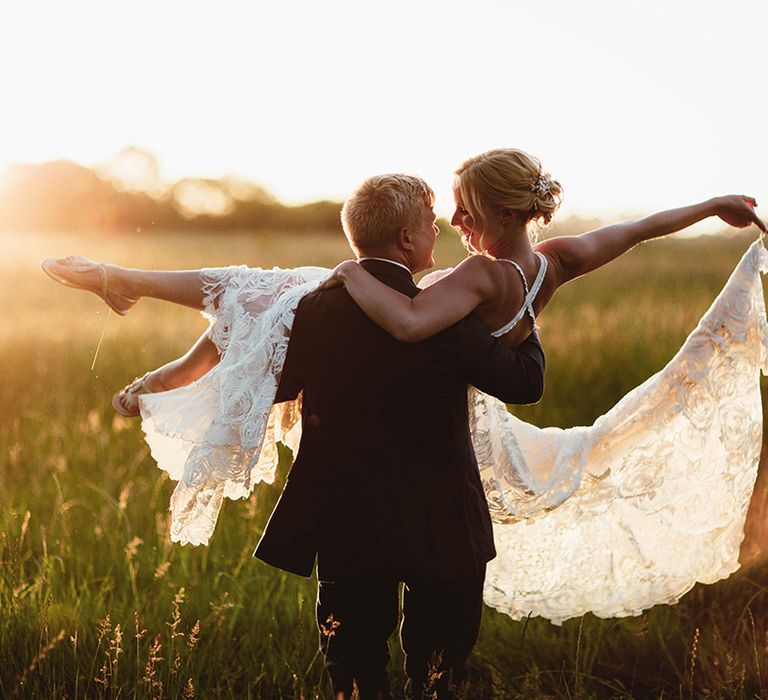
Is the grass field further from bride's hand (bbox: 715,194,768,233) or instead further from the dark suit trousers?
bride's hand (bbox: 715,194,768,233)

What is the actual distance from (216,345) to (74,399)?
481 centimetres

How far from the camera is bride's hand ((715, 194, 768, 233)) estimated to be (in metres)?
3.21

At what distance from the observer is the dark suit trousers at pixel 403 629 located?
2.80 m

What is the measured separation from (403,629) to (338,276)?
120 centimetres

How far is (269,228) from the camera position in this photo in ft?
141

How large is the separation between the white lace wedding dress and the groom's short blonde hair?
0.81 m

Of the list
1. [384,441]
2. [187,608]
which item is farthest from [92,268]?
[187,608]

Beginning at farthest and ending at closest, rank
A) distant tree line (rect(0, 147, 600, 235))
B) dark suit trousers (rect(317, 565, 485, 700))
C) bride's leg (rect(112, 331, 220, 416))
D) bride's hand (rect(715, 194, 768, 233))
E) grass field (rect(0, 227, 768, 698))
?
1. distant tree line (rect(0, 147, 600, 235))
2. grass field (rect(0, 227, 768, 698))
3. bride's hand (rect(715, 194, 768, 233))
4. bride's leg (rect(112, 331, 220, 416))
5. dark suit trousers (rect(317, 565, 485, 700))

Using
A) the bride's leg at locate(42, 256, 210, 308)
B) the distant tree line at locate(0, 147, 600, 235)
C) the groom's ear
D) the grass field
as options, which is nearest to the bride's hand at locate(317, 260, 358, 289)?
the groom's ear

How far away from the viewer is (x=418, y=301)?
8.19 feet

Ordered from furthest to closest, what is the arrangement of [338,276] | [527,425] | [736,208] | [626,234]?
A: [527,425] < [736,208] < [626,234] < [338,276]

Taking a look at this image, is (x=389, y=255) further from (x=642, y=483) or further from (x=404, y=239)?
(x=642, y=483)

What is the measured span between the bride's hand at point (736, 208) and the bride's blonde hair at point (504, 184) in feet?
2.77

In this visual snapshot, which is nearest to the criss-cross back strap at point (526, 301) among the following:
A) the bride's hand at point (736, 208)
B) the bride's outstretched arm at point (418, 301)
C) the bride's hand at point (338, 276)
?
the bride's outstretched arm at point (418, 301)
